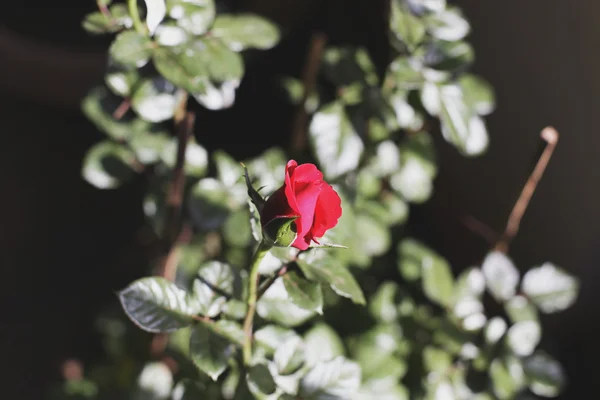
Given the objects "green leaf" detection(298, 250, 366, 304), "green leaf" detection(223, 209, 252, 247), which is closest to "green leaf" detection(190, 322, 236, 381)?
"green leaf" detection(298, 250, 366, 304)

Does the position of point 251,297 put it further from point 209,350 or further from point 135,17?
point 135,17

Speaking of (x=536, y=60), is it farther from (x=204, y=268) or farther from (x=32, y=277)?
(x=32, y=277)

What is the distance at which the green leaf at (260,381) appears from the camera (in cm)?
61

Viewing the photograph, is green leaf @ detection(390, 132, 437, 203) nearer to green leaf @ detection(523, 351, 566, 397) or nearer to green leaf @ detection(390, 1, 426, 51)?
green leaf @ detection(390, 1, 426, 51)

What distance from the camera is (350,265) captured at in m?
0.94

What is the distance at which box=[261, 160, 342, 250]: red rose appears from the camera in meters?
0.45

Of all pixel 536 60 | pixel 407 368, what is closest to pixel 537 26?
pixel 536 60

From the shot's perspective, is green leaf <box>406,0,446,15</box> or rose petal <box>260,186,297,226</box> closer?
rose petal <box>260,186,297,226</box>

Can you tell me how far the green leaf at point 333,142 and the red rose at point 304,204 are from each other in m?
0.28

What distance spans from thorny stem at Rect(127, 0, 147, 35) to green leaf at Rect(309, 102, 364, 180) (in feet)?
0.76

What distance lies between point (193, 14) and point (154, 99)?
111mm

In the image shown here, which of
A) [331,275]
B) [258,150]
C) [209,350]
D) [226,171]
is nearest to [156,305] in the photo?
[209,350]

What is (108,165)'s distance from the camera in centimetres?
83

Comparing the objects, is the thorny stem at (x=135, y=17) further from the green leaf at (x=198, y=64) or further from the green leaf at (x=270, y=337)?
the green leaf at (x=270, y=337)
